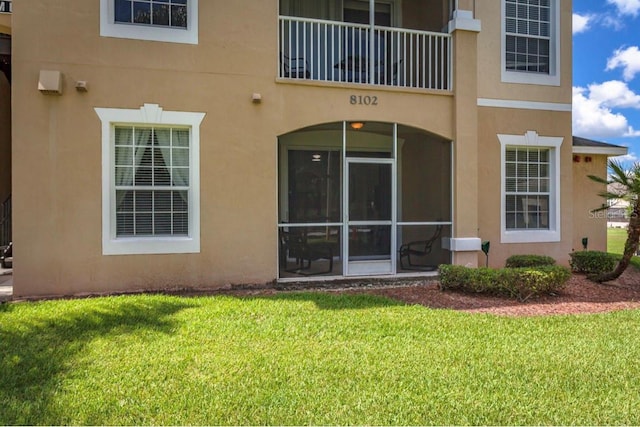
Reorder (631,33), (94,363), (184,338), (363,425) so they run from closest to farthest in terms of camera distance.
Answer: (363,425)
(94,363)
(184,338)
(631,33)

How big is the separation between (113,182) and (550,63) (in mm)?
10721

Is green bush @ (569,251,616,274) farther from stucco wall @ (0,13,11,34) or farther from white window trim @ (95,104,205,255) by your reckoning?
stucco wall @ (0,13,11,34)

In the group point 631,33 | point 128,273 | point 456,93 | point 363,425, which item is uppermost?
point 631,33

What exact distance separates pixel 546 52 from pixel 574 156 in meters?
3.06

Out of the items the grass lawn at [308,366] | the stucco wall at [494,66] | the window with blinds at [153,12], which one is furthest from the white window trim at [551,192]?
the window with blinds at [153,12]

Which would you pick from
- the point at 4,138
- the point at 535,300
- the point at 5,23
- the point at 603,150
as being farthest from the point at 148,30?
the point at 603,150

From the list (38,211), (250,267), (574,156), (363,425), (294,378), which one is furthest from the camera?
(574,156)

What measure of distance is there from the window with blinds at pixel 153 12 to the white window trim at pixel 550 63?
7.46 metres

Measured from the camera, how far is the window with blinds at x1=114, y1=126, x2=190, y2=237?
7.94 meters

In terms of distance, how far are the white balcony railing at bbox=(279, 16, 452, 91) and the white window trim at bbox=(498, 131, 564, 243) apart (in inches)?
90.2

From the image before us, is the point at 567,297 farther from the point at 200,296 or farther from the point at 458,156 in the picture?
the point at 200,296

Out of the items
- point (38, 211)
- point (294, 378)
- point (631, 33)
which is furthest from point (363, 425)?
point (631, 33)

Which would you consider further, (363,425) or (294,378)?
(294,378)

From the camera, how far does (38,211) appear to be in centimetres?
749
